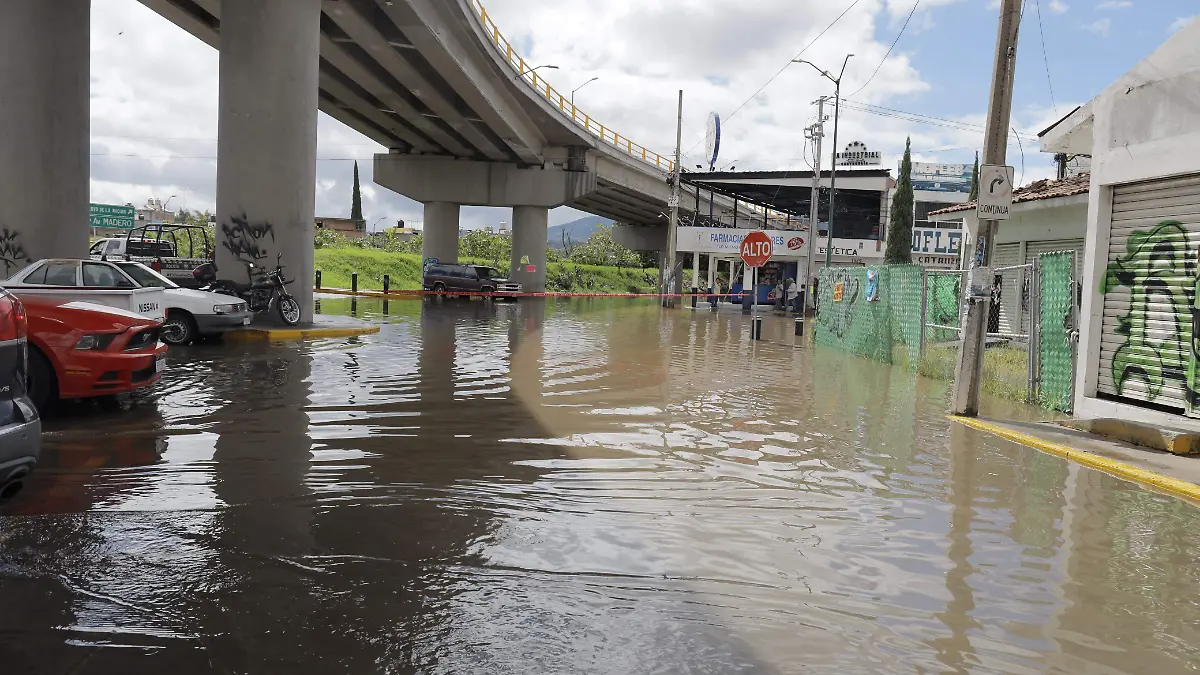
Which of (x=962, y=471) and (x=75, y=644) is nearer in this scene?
(x=75, y=644)

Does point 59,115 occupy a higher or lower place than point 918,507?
higher

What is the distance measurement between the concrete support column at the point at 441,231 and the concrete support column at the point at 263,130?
97.1 ft

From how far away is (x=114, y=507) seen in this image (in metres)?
5.86

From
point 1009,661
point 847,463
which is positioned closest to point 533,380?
point 847,463

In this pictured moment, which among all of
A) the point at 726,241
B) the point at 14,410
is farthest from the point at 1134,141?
the point at 726,241

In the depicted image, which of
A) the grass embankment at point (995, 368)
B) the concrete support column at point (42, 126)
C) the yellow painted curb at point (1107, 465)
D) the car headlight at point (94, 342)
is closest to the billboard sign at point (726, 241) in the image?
the grass embankment at point (995, 368)

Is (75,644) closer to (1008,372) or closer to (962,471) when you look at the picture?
(962,471)

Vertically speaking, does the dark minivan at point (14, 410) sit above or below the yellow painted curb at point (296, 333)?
above

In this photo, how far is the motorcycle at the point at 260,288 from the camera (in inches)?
787

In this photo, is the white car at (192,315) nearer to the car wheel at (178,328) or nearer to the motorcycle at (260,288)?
the car wheel at (178,328)

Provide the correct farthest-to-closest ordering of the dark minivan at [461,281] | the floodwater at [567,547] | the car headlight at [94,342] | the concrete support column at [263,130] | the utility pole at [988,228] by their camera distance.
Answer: the dark minivan at [461,281] < the concrete support column at [263,130] < the utility pole at [988,228] < the car headlight at [94,342] < the floodwater at [567,547]

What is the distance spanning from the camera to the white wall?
9898 mm

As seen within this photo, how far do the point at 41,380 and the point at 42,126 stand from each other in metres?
13.5

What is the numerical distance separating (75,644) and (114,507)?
2236 mm
